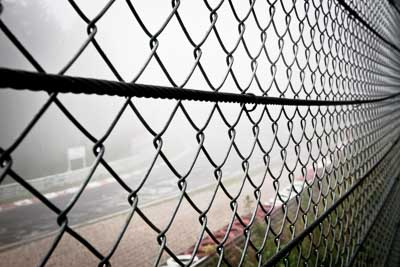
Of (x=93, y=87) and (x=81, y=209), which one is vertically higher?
(x=93, y=87)

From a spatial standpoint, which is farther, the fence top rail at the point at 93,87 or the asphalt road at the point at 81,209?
the asphalt road at the point at 81,209

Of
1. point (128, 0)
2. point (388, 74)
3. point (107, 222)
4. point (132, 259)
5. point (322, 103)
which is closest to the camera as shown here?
point (128, 0)

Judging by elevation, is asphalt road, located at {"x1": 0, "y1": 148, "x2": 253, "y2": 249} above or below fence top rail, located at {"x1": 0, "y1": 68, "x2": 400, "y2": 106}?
below

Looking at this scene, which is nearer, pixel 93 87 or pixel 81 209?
pixel 93 87

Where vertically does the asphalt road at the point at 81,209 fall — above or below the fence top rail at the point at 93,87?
below

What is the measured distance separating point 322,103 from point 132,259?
403 centimetres

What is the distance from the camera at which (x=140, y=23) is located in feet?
1.63

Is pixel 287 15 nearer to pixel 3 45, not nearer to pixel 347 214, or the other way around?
pixel 3 45

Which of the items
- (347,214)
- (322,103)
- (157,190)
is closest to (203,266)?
(347,214)

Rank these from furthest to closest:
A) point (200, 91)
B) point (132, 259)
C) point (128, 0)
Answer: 1. point (132, 259)
2. point (200, 91)
3. point (128, 0)

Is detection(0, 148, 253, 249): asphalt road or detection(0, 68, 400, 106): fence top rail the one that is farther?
detection(0, 148, 253, 249): asphalt road

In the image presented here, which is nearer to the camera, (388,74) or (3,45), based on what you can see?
(3,45)

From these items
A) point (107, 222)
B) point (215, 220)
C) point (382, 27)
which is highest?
point (382, 27)

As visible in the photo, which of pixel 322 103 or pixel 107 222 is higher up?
pixel 322 103
